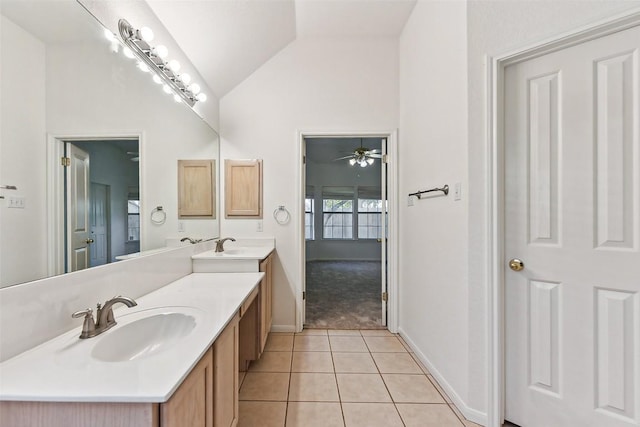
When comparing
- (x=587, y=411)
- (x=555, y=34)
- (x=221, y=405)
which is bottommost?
(x=587, y=411)

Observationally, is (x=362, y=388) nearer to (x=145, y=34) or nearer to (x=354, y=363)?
(x=354, y=363)

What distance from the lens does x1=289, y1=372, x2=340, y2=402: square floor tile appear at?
169 centimetres

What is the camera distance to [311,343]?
7.88 ft

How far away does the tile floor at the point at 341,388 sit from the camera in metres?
1.53

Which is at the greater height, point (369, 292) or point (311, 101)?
point (311, 101)

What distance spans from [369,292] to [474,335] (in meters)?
2.62

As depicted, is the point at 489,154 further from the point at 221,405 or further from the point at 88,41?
the point at 88,41

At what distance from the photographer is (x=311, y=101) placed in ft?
8.67

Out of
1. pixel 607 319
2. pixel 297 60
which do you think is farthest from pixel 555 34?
pixel 297 60

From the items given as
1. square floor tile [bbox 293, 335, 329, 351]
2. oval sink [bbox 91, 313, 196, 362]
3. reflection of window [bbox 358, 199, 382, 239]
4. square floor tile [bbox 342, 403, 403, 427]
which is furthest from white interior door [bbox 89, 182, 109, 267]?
reflection of window [bbox 358, 199, 382, 239]

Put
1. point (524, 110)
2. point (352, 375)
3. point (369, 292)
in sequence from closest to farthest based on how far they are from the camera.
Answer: point (524, 110), point (352, 375), point (369, 292)

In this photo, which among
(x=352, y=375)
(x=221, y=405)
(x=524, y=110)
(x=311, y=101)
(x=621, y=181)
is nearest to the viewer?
(x=221, y=405)

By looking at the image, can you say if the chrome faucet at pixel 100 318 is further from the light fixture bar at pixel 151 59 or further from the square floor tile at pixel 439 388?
the square floor tile at pixel 439 388

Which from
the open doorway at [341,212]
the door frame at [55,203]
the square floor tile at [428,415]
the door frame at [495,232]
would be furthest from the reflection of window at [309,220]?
the door frame at [55,203]
